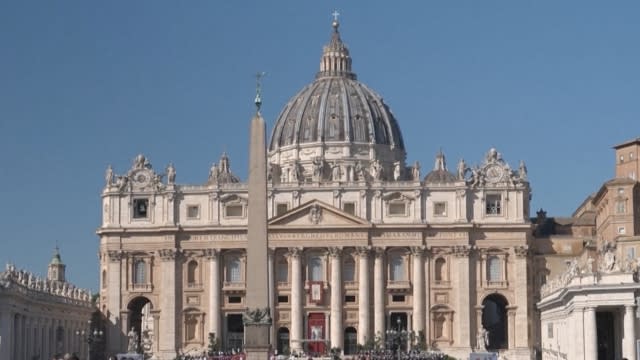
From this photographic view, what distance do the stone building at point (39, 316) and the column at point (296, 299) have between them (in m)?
16.7

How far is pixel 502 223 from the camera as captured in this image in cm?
12675

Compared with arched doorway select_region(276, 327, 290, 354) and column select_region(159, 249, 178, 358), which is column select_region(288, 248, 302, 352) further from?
column select_region(159, 249, 178, 358)

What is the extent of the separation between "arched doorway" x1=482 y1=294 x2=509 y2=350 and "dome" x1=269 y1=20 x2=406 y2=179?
19.3m

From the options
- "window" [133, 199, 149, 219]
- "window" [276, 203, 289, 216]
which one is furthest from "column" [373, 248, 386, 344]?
"window" [133, 199, 149, 219]

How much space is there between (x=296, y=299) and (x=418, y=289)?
1020 cm

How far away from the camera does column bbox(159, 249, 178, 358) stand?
126438mm

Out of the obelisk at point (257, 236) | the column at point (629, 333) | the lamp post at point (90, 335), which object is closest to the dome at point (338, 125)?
the lamp post at point (90, 335)

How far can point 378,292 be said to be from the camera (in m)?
126

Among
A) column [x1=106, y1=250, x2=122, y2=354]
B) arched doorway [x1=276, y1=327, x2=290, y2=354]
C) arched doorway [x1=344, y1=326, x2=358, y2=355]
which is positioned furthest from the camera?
arched doorway [x1=276, y1=327, x2=290, y2=354]

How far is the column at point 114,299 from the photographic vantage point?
414 ft

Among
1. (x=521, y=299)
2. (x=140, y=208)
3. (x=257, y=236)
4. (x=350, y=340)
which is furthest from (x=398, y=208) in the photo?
(x=257, y=236)

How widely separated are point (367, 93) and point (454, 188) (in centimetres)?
3460

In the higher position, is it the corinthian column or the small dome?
the small dome

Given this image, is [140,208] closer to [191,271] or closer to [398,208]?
[191,271]
